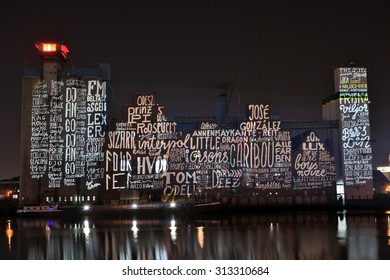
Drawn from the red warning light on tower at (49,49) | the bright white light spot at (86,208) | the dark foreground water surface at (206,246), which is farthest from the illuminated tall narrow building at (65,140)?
the dark foreground water surface at (206,246)

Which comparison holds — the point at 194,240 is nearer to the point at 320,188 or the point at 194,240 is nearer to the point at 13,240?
the point at 13,240

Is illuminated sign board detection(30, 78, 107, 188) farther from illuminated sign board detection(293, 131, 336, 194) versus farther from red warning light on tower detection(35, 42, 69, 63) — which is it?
illuminated sign board detection(293, 131, 336, 194)

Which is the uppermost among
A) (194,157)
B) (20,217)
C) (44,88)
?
(44,88)

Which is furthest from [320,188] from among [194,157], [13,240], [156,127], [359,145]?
[13,240]

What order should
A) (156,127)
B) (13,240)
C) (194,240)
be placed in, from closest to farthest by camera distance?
(194,240) → (13,240) → (156,127)

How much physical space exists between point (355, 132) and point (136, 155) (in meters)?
31.2

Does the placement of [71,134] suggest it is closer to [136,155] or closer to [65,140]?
[65,140]

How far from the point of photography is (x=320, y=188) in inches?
2734

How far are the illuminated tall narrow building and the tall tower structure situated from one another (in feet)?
111

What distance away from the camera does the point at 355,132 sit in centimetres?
7019

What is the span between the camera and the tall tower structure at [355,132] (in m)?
69.4
